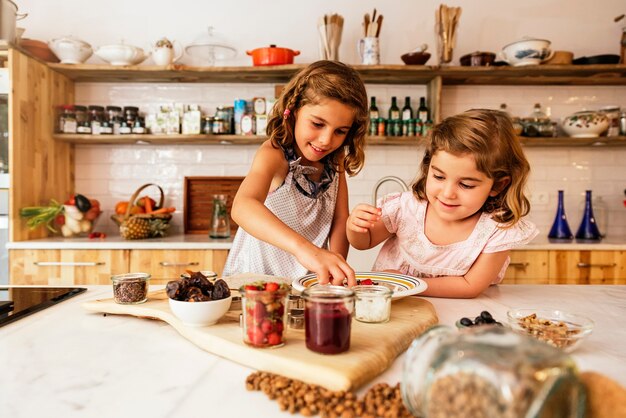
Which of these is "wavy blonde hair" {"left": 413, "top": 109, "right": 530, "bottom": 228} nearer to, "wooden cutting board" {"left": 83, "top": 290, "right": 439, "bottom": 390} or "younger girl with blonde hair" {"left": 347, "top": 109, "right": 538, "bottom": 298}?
"younger girl with blonde hair" {"left": 347, "top": 109, "right": 538, "bottom": 298}

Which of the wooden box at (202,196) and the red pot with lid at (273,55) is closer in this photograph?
the red pot with lid at (273,55)

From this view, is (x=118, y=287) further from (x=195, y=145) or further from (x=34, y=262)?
(x=195, y=145)

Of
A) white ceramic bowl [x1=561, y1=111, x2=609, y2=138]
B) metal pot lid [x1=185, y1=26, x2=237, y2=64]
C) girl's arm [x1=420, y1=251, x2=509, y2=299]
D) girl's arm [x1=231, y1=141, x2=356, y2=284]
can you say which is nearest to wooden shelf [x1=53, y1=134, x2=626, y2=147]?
white ceramic bowl [x1=561, y1=111, x2=609, y2=138]

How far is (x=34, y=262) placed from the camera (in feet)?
9.00

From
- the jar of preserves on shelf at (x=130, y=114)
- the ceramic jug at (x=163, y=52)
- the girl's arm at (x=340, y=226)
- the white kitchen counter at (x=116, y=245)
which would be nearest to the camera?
the girl's arm at (x=340, y=226)

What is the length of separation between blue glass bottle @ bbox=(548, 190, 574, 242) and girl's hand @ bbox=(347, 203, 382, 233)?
228 cm

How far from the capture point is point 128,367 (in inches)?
31.5

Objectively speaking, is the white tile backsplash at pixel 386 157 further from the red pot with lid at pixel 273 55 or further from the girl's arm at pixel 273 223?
the girl's arm at pixel 273 223

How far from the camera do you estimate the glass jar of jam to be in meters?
0.80

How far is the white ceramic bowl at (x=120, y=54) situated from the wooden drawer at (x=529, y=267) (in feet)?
8.97

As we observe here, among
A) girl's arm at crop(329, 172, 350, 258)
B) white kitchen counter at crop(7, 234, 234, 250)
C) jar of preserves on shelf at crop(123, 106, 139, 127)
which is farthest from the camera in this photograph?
jar of preserves on shelf at crop(123, 106, 139, 127)

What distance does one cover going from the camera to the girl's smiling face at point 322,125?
147 centimetres

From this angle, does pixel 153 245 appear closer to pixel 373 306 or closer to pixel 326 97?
pixel 326 97

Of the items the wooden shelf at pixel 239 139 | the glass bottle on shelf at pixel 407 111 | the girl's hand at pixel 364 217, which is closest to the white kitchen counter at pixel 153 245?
the wooden shelf at pixel 239 139
